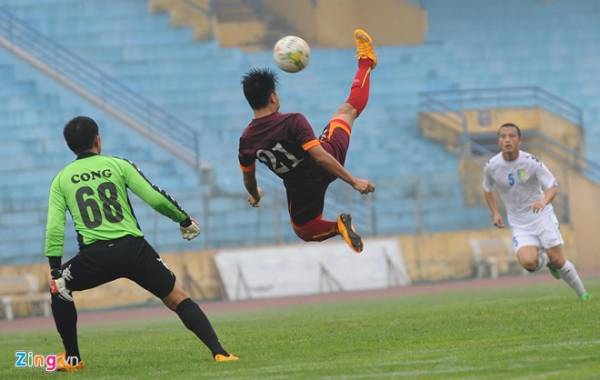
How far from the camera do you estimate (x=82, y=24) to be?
34438 millimetres

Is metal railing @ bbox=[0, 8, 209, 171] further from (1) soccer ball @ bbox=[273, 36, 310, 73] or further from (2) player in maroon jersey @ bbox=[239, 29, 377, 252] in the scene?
(1) soccer ball @ bbox=[273, 36, 310, 73]

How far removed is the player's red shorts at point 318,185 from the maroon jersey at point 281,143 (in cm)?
23

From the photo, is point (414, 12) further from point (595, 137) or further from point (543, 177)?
point (543, 177)

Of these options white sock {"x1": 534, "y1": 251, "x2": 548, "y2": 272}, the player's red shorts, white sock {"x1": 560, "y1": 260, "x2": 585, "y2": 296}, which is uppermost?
the player's red shorts

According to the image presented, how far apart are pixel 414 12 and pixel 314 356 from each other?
2612 cm

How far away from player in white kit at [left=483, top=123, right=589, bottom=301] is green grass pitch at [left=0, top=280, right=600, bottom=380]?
0.45 meters

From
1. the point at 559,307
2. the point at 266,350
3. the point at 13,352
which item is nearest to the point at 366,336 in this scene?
the point at 266,350

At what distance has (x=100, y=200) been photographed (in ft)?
36.1

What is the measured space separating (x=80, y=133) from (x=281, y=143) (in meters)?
2.04

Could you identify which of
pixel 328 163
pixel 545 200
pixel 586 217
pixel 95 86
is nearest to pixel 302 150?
pixel 328 163

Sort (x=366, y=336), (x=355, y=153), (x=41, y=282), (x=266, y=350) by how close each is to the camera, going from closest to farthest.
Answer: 1. (x=266, y=350)
2. (x=366, y=336)
3. (x=41, y=282)
4. (x=355, y=153)

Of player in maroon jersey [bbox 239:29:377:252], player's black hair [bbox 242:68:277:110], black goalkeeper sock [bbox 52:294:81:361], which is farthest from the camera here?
player in maroon jersey [bbox 239:29:377:252]

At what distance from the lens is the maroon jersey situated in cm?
1230

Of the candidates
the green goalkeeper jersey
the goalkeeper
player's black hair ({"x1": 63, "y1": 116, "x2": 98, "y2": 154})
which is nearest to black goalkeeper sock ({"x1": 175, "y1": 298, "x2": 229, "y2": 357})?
the goalkeeper
